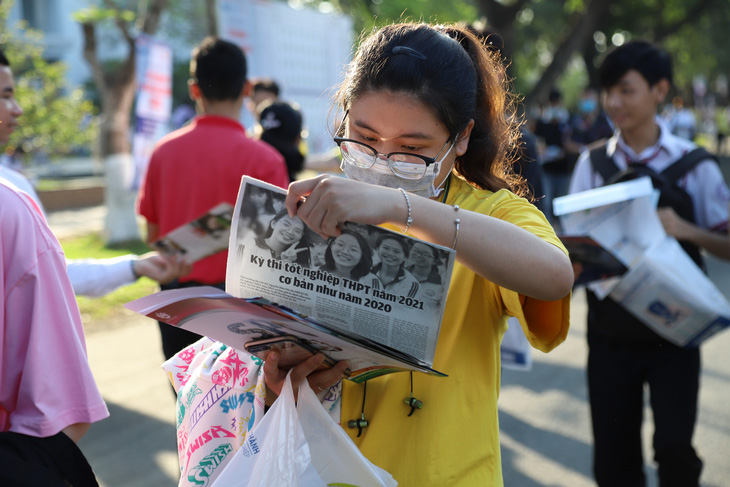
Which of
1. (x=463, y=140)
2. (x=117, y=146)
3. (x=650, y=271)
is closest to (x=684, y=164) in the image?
(x=650, y=271)

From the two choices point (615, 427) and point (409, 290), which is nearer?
point (409, 290)

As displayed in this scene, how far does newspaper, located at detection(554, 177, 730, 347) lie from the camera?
2.67 meters

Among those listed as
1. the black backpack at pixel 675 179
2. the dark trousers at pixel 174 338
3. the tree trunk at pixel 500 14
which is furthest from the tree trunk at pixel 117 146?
the black backpack at pixel 675 179

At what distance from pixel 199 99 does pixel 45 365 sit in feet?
→ 8.80

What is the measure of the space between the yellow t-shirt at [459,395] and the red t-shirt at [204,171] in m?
2.11

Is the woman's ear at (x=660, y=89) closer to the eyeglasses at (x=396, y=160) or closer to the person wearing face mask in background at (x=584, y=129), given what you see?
the eyeglasses at (x=396, y=160)

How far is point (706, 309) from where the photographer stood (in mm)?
2662

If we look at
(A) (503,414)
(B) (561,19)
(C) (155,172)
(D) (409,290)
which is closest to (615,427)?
(A) (503,414)

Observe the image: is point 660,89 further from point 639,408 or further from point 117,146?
point 117,146

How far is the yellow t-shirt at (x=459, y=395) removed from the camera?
4.74 ft

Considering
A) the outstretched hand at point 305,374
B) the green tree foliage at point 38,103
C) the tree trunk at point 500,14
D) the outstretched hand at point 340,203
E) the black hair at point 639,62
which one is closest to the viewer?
the outstretched hand at point 340,203

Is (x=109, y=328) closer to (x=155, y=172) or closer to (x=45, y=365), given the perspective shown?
(x=155, y=172)

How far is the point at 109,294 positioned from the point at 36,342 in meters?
5.57

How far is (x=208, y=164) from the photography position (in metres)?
3.54
